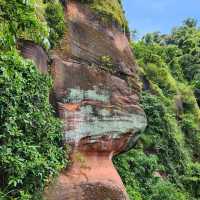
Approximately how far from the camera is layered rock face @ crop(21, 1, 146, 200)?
8656 mm

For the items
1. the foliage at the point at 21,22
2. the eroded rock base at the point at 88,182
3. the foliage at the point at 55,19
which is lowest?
the eroded rock base at the point at 88,182

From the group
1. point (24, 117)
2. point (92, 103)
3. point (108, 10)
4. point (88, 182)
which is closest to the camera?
point (24, 117)

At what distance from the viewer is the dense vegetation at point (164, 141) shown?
13.1 m

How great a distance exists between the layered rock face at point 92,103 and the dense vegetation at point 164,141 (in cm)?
259

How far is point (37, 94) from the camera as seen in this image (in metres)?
7.54

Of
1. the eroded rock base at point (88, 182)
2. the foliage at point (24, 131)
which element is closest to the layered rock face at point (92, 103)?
the eroded rock base at point (88, 182)

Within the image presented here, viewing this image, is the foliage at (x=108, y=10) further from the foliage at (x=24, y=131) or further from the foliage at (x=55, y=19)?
the foliage at (x=24, y=131)

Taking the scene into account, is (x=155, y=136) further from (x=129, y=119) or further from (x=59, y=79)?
(x=59, y=79)

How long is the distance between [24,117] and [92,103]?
2306mm

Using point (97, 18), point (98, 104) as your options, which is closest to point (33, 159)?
point (98, 104)

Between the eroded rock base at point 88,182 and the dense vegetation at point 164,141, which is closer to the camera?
the eroded rock base at point 88,182

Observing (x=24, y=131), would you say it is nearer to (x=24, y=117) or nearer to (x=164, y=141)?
(x=24, y=117)

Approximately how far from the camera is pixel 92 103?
9.17 meters

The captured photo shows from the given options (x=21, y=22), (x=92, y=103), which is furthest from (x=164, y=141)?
(x=21, y=22)
